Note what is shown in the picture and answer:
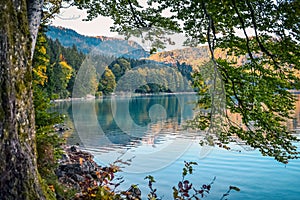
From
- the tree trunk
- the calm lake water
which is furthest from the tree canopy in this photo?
the tree trunk

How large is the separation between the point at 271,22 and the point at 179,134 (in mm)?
17291

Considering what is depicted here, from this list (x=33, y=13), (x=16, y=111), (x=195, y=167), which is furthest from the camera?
(x=195, y=167)

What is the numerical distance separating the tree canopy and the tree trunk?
8.32 feet

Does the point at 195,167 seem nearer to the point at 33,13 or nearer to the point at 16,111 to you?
the point at 33,13

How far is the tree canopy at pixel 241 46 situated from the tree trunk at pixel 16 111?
2535mm

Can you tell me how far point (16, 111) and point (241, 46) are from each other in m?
3.84

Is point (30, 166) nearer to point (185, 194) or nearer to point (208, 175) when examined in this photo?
point (185, 194)

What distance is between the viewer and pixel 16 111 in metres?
2.77

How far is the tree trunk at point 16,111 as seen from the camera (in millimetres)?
2674

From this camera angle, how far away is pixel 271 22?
459 centimetres

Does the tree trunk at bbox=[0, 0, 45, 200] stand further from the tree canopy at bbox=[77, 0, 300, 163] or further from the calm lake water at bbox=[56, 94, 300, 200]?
the calm lake water at bbox=[56, 94, 300, 200]

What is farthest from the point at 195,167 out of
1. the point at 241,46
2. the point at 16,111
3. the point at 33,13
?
the point at 16,111

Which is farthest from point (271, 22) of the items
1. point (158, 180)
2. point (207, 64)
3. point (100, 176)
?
point (158, 180)

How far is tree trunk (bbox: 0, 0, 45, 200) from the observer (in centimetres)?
267
